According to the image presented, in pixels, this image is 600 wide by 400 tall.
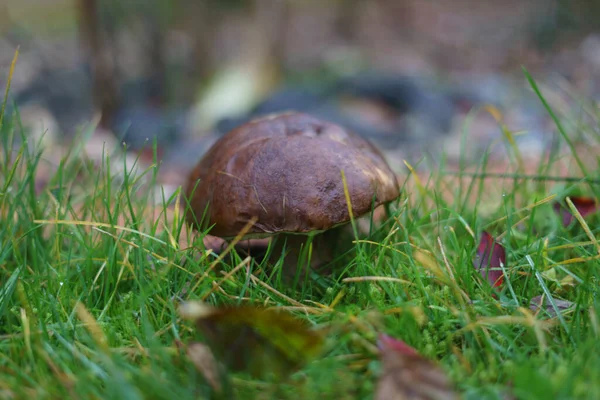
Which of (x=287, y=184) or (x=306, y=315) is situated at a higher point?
(x=287, y=184)

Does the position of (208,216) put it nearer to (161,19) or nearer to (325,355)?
(325,355)

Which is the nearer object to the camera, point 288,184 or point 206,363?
point 206,363

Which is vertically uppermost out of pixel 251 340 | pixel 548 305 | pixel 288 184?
pixel 288 184

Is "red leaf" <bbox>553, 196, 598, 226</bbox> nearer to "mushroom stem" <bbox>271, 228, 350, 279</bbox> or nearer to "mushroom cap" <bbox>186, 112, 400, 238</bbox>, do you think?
"mushroom cap" <bbox>186, 112, 400, 238</bbox>

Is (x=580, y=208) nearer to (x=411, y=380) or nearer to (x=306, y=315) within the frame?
(x=306, y=315)

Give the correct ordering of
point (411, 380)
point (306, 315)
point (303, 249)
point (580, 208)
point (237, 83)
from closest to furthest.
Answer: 1. point (411, 380)
2. point (306, 315)
3. point (303, 249)
4. point (580, 208)
5. point (237, 83)

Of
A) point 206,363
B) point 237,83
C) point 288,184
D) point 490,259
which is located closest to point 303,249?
point 288,184
